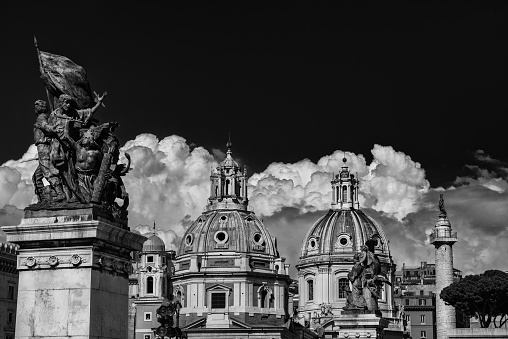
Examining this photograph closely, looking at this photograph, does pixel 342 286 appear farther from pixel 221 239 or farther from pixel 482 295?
pixel 482 295

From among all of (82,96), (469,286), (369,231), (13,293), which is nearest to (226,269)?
(369,231)

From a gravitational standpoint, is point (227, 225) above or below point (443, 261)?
above

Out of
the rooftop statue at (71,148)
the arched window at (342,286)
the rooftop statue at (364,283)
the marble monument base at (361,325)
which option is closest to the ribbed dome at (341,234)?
the arched window at (342,286)

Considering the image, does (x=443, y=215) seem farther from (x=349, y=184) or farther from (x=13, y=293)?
(x=13, y=293)

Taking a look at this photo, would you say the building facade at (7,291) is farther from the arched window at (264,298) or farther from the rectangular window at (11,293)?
the arched window at (264,298)

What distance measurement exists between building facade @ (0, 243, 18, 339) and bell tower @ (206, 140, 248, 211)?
74.2 metres

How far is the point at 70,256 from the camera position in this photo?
538 inches

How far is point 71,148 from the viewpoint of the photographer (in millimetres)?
14383

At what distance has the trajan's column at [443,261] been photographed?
130 meters

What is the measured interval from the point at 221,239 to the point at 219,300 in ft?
33.2

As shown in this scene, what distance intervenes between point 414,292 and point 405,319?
12.0m

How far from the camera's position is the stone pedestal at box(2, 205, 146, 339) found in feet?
44.1

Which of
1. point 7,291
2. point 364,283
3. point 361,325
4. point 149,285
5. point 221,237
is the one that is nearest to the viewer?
point 361,325

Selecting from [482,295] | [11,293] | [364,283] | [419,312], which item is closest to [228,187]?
[419,312]
